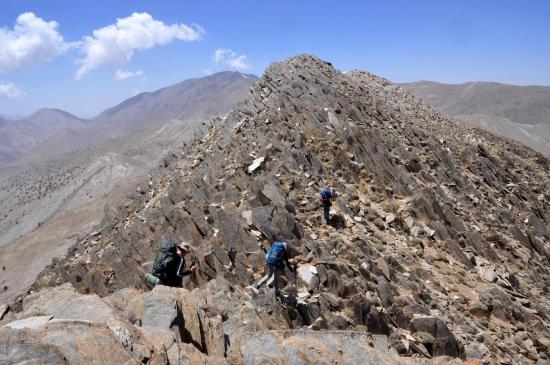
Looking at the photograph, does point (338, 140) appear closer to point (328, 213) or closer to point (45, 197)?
point (328, 213)

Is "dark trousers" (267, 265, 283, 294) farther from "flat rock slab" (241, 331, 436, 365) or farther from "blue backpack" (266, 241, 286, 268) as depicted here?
"flat rock slab" (241, 331, 436, 365)

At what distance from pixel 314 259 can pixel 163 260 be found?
5.65 metres

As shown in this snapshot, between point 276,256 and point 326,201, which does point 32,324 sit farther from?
point 326,201

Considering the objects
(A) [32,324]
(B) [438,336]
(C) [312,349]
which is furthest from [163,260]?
(B) [438,336]

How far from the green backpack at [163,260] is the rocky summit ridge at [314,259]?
2.89 ft

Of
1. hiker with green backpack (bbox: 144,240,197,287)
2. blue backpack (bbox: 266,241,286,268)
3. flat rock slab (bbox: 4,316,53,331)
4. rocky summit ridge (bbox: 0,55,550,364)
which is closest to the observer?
flat rock slab (bbox: 4,316,53,331)

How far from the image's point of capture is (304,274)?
1616 centimetres

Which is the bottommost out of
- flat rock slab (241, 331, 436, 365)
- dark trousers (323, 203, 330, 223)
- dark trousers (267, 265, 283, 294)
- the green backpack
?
flat rock slab (241, 331, 436, 365)

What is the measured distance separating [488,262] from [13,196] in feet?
644

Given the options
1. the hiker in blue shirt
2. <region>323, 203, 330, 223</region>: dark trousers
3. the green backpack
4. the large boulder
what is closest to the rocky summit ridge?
the large boulder

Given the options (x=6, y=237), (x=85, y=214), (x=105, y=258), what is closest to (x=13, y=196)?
(x=6, y=237)

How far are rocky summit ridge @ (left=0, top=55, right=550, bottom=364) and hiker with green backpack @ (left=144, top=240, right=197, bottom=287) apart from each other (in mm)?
760

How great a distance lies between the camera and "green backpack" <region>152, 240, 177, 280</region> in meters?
15.8

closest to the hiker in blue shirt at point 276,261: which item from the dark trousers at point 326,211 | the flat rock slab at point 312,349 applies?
the flat rock slab at point 312,349
